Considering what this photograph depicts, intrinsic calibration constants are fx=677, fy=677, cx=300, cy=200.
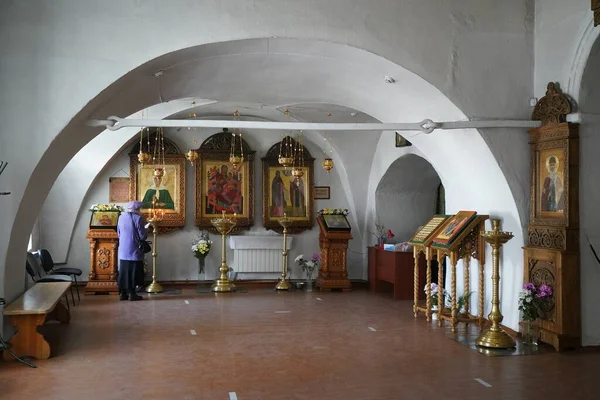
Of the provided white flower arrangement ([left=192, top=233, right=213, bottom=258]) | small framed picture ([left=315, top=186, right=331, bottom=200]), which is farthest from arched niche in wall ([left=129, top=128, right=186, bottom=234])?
small framed picture ([left=315, top=186, right=331, bottom=200])

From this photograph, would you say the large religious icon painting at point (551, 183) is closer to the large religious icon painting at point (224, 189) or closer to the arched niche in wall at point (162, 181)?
the large religious icon painting at point (224, 189)

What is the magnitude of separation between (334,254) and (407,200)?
6.13 ft

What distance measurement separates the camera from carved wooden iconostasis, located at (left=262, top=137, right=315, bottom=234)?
13.2 m

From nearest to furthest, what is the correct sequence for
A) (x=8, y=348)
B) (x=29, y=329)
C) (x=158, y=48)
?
(x=8, y=348) → (x=29, y=329) → (x=158, y=48)

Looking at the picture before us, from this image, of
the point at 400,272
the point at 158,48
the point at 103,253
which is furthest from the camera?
the point at 103,253

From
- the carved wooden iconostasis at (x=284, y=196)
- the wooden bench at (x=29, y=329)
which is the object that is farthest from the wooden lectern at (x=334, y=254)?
the wooden bench at (x=29, y=329)

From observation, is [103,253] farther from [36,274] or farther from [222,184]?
[222,184]

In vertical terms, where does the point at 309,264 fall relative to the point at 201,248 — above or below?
below

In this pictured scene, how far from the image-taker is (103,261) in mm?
11461

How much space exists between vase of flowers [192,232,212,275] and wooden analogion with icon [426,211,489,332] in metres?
5.39

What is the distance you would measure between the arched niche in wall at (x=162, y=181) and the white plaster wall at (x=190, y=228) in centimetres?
16

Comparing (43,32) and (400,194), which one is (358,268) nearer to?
(400,194)

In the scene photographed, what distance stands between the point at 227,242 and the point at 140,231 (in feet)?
9.26

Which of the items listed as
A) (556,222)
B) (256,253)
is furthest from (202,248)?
(556,222)
